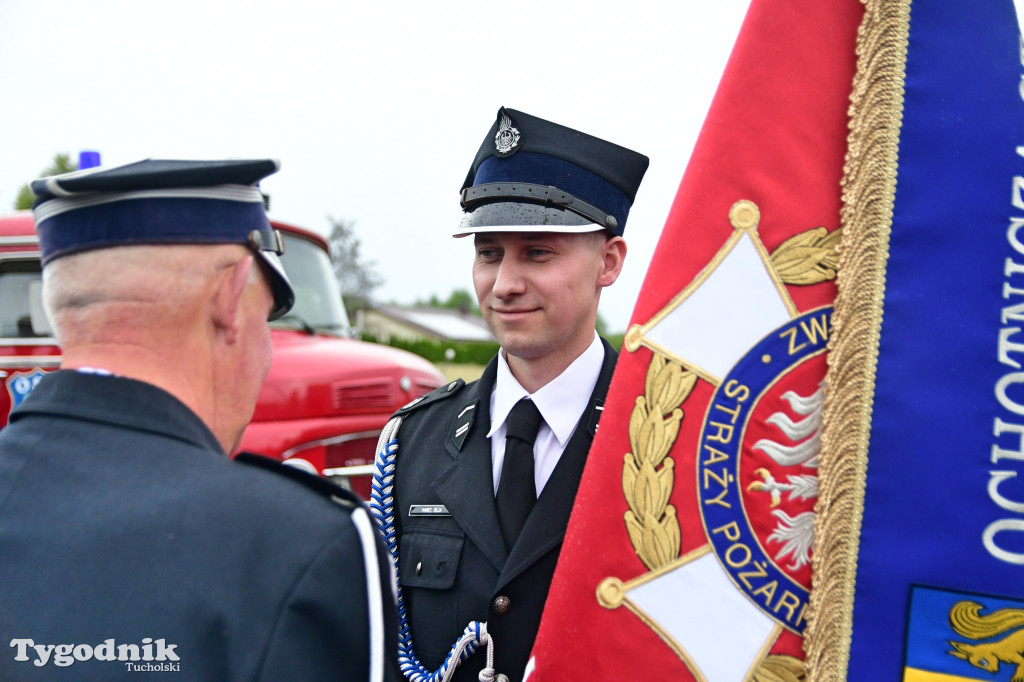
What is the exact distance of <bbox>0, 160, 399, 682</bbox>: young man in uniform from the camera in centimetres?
102

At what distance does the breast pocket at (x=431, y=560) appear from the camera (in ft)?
6.06

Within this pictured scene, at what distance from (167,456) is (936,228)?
1291 mm

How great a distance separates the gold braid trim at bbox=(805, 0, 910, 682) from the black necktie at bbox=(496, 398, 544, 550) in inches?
29.4

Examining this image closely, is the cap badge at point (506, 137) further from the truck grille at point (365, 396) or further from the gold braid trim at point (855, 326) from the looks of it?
the truck grille at point (365, 396)

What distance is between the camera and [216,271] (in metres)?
1.19

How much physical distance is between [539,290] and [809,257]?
2.47 feet

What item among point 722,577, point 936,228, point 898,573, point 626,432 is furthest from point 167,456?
point 936,228

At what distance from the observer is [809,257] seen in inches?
53.7

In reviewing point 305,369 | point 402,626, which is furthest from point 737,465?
point 305,369

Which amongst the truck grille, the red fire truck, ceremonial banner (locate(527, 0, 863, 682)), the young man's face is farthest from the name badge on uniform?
the truck grille

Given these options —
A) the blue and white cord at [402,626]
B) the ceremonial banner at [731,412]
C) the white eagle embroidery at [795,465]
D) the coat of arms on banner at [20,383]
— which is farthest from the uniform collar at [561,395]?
the coat of arms on banner at [20,383]

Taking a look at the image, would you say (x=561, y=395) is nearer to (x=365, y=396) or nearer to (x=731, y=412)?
(x=731, y=412)

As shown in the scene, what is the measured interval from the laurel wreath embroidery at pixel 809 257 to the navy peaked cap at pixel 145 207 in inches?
36.3

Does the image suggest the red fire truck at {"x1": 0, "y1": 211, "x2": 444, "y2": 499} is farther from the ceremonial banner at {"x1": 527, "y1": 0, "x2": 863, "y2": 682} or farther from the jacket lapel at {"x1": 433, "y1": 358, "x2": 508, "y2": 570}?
the ceremonial banner at {"x1": 527, "y1": 0, "x2": 863, "y2": 682}
